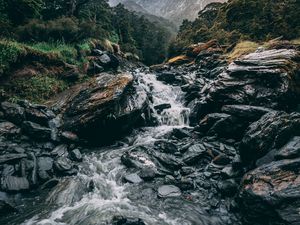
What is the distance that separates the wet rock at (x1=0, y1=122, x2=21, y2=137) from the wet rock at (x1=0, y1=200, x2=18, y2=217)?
4538mm

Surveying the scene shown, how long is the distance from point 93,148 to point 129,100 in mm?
3535

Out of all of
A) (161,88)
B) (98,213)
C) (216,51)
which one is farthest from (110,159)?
(216,51)

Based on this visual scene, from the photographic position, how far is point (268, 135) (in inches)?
411

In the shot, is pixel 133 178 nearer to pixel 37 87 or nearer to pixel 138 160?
pixel 138 160

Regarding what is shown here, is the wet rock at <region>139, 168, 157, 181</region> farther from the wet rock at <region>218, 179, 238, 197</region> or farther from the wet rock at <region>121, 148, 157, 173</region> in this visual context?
the wet rock at <region>218, 179, 238, 197</region>

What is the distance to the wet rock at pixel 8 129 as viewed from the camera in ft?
41.5

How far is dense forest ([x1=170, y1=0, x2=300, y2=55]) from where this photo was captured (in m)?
26.3

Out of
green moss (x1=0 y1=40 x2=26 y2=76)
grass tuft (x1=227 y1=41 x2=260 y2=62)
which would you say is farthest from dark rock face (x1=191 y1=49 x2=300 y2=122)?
green moss (x1=0 y1=40 x2=26 y2=76)

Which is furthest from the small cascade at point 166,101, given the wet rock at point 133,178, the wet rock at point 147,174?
the wet rock at point 133,178

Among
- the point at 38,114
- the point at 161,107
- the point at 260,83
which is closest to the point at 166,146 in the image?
the point at 260,83

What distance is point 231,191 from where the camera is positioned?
32.9 ft

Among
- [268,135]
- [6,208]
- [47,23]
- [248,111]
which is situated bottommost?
[6,208]

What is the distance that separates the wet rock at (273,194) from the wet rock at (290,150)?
0.32 meters

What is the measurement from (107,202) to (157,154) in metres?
3.69
